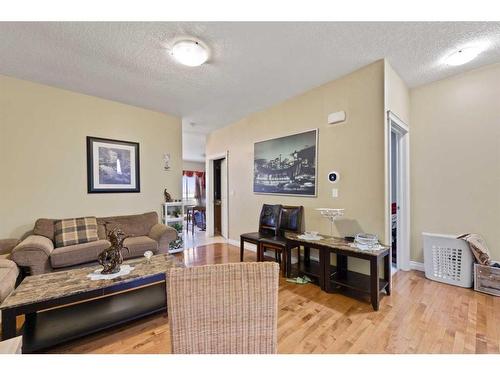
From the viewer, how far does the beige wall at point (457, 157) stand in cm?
251

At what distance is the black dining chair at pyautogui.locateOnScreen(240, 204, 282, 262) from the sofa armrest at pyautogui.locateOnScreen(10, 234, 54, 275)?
7.67 ft

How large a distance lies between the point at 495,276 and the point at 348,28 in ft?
9.52

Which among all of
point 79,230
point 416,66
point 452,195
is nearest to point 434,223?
point 452,195

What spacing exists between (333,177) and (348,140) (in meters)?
0.50

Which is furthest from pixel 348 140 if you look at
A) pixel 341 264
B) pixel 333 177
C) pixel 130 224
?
pixel 130 224

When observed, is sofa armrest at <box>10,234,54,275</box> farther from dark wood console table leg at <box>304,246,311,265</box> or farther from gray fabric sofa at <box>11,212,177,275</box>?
dark wood console table leg at <box>304,246,311,265</box>

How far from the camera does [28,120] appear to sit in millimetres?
2861

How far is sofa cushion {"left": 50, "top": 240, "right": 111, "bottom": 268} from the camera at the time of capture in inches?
95.2

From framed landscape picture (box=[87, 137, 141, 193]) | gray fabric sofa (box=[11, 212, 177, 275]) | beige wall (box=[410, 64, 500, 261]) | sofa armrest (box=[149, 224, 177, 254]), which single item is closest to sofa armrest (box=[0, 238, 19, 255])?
gray fabric sofa (box=[11, 212, 177, 275])

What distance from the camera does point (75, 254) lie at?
2521mm

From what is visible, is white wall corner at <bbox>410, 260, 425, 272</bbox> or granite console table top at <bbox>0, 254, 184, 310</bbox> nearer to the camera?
granite console table top at <bbox>0, 254, 184, 310</bbox>

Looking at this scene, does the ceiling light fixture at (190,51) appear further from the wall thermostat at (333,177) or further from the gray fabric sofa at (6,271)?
the gray fabric sofa at (6,271)
